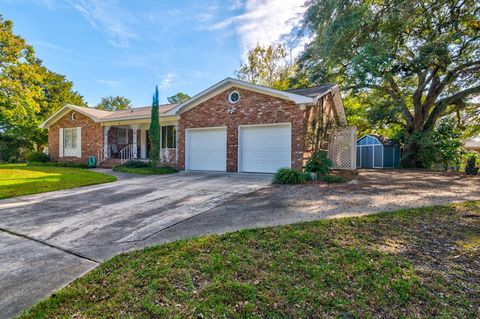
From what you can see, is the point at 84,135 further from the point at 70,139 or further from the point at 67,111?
the point at 67,111

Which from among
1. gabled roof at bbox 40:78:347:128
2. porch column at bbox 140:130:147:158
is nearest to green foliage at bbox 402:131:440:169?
gabled roof at bbox 40:78:347:128

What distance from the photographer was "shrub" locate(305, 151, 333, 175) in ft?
32.9

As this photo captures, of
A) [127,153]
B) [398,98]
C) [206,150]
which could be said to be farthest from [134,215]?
[398,98]

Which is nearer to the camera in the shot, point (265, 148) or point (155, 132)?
point (265, 148)

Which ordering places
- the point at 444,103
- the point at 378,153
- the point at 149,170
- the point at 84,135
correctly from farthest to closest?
the point at 378,153
the point at 84,135
the point at 444,103
the point at 149,170

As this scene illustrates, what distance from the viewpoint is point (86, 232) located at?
4500 mm

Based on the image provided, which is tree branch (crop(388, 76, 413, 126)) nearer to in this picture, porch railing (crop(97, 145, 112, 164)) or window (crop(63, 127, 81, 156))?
porch railing (crop(97, 145, 112, 164))

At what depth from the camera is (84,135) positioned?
17.3 m

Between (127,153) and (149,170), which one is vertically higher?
(127,153)

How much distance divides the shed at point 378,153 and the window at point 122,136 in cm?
1860

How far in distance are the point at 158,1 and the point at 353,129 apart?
10.6m

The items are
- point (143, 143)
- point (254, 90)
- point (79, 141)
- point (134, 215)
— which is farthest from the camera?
point (143, 143)

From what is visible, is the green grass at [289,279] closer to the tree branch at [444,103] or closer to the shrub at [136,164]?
the shrub at [136,164]

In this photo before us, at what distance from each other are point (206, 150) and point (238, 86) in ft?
11.8
